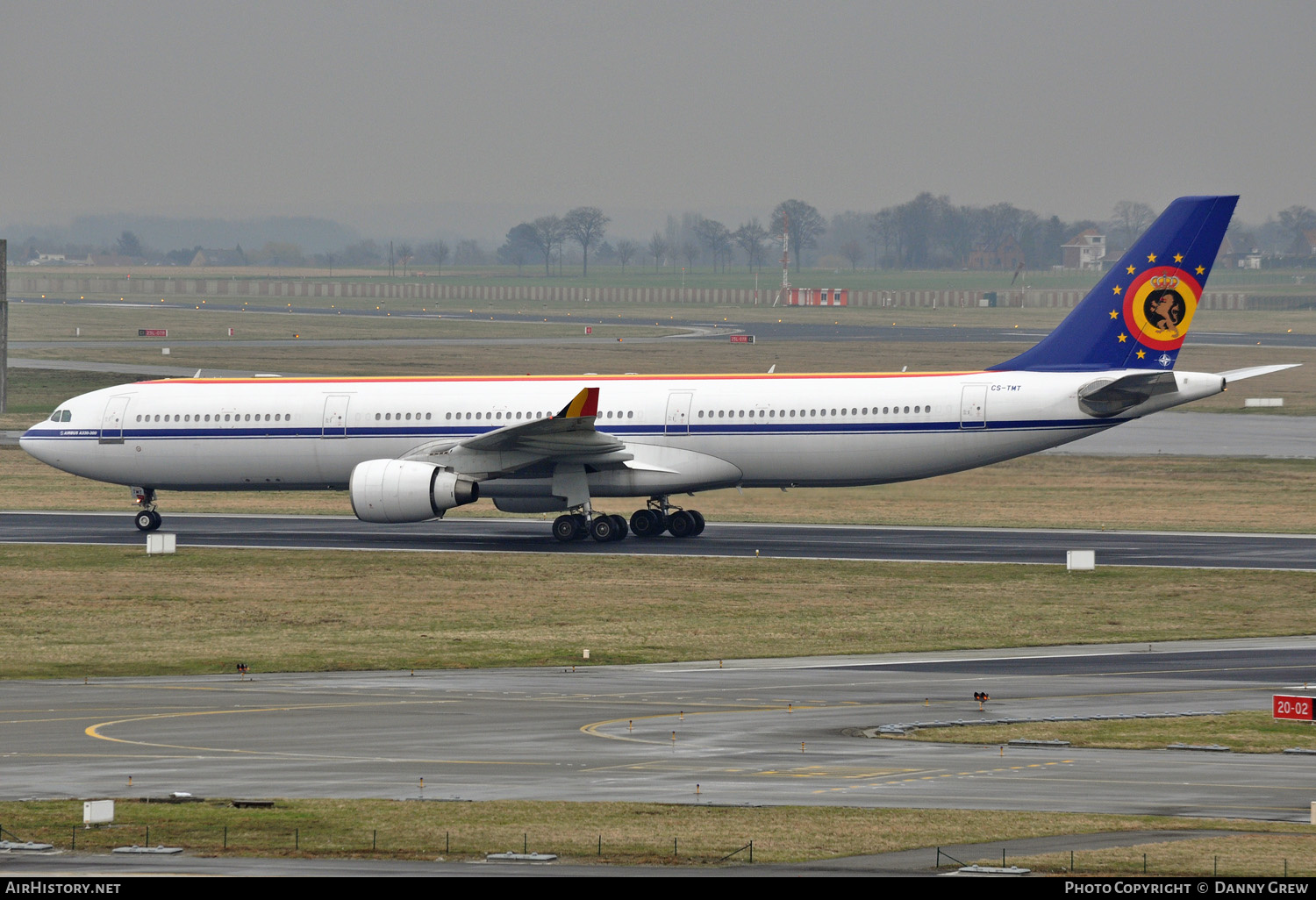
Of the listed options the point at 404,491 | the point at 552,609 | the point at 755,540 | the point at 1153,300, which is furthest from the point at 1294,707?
the point at 404,491

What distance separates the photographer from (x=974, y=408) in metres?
44.6

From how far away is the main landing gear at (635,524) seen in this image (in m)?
46.4

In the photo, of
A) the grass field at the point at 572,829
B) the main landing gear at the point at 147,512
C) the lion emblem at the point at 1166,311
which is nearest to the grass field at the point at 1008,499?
the main landing gear at the point at 147,512

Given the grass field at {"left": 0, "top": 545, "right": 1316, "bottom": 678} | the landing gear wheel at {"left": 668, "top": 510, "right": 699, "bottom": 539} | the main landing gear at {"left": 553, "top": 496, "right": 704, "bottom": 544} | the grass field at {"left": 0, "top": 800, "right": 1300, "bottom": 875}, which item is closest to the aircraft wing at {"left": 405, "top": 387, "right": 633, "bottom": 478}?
the main landing gear at {"left": 553, "top": 496, "right": 704, "bottom": 544}

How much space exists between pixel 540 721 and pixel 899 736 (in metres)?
5.10

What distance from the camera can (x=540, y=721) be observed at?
23984 millimetres

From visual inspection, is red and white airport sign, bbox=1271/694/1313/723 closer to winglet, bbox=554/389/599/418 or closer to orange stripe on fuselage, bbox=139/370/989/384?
winglet, bbox=554/389/599/418

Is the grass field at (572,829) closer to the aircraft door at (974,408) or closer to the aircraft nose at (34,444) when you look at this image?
the aircraft door at (974,408)

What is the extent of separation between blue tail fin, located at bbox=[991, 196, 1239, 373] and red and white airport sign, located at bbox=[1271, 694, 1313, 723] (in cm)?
2235

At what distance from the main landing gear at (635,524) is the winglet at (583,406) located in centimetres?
339

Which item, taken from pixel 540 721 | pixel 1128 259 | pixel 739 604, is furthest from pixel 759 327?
pixel 540 721

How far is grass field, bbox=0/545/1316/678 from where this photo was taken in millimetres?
31250

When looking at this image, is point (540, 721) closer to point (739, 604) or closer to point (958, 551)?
point (739, 604)

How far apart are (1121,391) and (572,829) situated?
96.6ft
